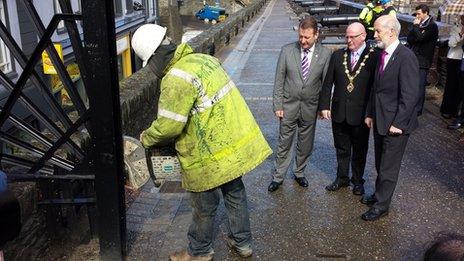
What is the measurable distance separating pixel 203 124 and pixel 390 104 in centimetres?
195

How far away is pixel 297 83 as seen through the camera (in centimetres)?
498

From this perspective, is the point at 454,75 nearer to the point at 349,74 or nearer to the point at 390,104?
the point at 349,74

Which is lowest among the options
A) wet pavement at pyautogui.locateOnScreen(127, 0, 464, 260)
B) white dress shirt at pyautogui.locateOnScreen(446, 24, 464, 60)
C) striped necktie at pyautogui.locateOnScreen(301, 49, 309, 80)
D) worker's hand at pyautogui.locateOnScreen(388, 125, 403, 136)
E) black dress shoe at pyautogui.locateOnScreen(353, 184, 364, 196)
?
wet pavement at pyautogui.locateOnScreen(127, 0, 464, 260)

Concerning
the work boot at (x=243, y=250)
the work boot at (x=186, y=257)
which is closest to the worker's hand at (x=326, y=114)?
the work boot at (x=243, y=250)

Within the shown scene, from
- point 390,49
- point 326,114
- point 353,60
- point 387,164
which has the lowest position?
point 387,164

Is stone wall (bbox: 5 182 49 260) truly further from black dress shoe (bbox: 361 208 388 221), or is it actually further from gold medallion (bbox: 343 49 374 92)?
gold medallion (bbox: 343 49 374 92)

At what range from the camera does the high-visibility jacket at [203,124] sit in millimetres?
3301

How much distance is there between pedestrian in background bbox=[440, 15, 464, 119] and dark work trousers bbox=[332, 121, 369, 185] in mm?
3462

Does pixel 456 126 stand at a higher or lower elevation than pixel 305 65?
lower

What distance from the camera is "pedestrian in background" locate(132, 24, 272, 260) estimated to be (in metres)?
3.31

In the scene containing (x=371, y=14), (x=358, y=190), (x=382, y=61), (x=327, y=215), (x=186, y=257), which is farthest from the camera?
(x=371, y=14)

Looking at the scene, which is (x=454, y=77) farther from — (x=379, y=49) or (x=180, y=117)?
(x=180, y=117)

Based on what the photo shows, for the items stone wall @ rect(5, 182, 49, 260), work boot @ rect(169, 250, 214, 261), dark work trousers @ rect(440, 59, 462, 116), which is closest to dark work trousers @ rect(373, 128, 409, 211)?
work boot @ rect(169, 250, 214, 261)

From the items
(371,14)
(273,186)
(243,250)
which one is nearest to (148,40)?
(243,250)
